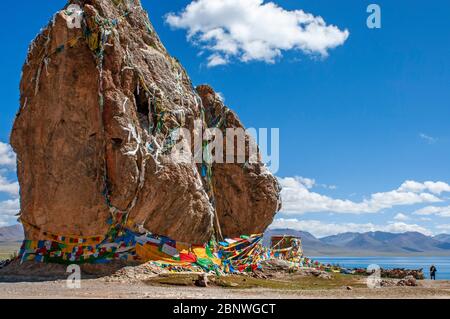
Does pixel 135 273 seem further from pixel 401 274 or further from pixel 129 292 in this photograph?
pixel 401 274

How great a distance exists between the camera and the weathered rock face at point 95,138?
2598 centimetres

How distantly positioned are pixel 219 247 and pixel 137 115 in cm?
923

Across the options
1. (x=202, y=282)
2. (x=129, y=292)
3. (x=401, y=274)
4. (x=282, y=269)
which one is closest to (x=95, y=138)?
(x=202, y=282)

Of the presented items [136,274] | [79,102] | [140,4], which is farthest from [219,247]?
[140,4]

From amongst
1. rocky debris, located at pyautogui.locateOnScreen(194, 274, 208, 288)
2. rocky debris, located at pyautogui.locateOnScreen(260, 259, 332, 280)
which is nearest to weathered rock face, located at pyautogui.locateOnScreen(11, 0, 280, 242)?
rocky debris, located at pyautogui.locateOnScreen(194, 274, 208, 288)

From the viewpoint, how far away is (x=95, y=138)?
2645cm

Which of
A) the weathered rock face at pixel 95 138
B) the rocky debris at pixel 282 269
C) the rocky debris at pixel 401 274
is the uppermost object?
the weathered rock face at pixel 95 138

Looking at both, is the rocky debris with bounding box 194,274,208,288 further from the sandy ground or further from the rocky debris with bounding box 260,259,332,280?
the rocky debris with bounding box 260,259,332,280

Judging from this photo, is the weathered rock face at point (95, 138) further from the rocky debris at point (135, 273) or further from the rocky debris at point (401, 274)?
the rocky debris at point (401, 274)

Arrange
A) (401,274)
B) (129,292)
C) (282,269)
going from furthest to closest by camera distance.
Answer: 1. (401,274)
2. (282,269)
3. (129,292)

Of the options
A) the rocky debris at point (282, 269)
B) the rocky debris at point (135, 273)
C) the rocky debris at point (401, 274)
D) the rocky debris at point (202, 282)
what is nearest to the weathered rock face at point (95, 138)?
the rocky debris at point (135, 273)

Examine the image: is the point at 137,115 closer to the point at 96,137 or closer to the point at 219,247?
the point at 96,137

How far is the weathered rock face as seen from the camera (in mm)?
25984

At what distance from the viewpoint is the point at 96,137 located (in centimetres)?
2645
